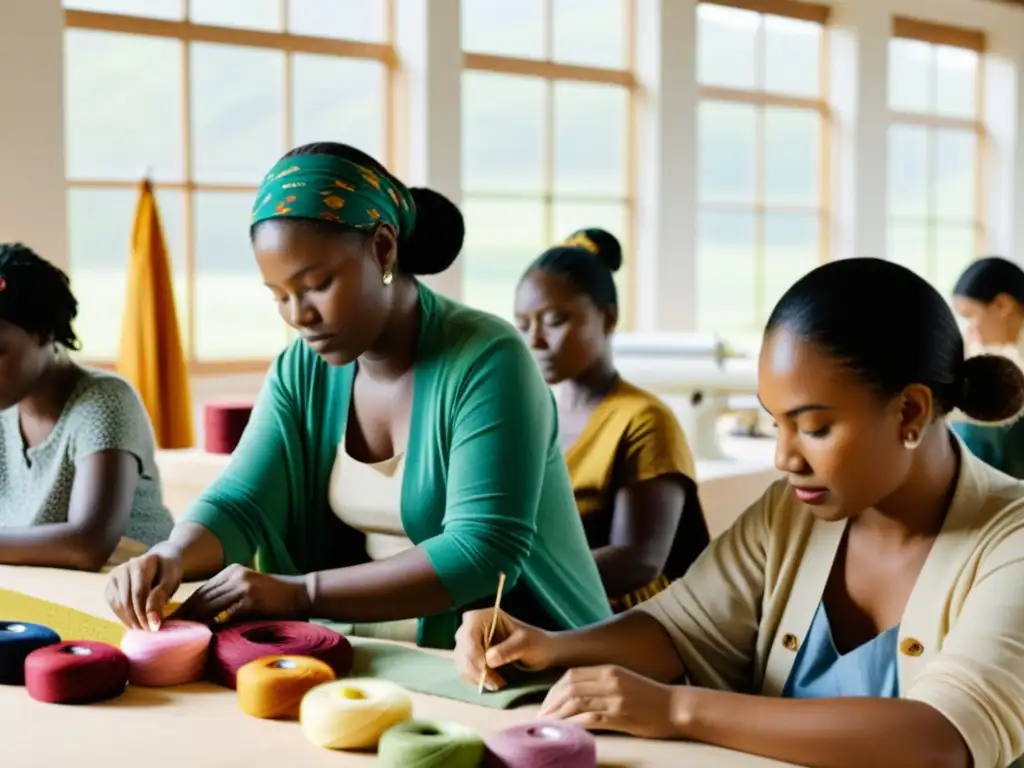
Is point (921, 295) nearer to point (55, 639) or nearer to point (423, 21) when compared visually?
point (55, 639)

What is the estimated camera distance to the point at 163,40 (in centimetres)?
479

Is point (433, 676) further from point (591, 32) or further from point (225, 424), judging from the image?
point (591, 32)

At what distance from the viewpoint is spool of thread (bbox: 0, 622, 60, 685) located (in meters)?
1.50

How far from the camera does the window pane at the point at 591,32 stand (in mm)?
6086

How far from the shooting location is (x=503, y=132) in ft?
19.2

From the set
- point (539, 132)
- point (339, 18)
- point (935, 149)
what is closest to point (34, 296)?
point (339, 18)

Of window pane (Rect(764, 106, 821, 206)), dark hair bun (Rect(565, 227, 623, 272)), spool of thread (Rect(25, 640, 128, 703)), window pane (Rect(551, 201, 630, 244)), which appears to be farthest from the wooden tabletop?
window pane (Rect(764, 106, 821, 206))

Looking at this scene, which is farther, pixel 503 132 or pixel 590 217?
pixel 590 217

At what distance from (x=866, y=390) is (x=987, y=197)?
7.69m

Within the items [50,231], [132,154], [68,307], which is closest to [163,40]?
[132,154]

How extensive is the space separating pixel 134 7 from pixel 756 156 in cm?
349

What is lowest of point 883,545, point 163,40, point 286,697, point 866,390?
point 286,697

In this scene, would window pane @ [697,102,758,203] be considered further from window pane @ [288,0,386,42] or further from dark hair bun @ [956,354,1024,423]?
dark hair bun @ [956,354,1024,423]

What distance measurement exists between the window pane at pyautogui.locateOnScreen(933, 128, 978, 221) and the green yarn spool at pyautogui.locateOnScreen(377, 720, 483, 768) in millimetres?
7519
